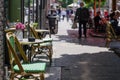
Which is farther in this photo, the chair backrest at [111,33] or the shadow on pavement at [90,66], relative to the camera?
the chair backrest at [111,33]

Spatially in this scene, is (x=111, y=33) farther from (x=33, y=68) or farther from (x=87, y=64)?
(x=33, y=68)

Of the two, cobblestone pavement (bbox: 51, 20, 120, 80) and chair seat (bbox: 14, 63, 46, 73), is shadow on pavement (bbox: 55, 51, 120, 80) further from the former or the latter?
chair seat (bbox: 14, 63, 46, 73)

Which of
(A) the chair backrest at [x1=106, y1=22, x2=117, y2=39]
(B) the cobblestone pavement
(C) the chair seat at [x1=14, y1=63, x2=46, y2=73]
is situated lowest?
(B) the cobblestone pavement

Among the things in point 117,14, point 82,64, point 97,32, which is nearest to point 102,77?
point 82,64

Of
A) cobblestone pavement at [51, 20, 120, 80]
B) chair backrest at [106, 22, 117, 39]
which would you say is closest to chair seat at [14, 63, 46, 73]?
cobblestone pavement at [51, 20, 120, 80]

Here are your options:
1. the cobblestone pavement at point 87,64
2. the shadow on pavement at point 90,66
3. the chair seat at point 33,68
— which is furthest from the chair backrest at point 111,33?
the chair seat at point 33,68

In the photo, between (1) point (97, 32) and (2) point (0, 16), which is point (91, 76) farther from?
(1) point (97, 32)

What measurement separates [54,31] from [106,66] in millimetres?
14059

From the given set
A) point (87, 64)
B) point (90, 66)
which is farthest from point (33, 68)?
point (87, 64)

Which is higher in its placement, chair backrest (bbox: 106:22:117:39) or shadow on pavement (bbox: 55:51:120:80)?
chair backrest (bbox: 106:22:117:39)

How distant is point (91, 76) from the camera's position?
9953mm

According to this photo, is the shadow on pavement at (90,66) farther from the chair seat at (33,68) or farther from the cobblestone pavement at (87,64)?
the chair seat at (33,68)

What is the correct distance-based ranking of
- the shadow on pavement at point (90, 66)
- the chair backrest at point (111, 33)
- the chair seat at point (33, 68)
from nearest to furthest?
the chair seat at point (33, 68) < the shadow on pavement at point (90, 66) < the chair backrest at point (111, 33)

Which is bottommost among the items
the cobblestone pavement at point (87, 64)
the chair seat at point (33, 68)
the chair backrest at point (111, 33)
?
the cobblestone pavement at point (87, 64)
